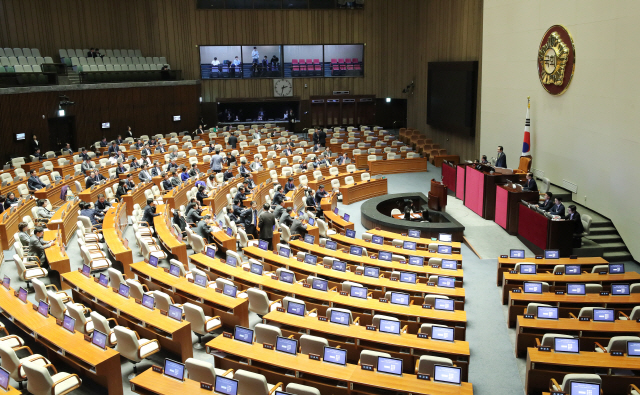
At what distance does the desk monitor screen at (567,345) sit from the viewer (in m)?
7.05

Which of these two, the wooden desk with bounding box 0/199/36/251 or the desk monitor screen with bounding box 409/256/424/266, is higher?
the wooden desk with bounding box 0/199/36/251

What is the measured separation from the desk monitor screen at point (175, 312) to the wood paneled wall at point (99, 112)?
46.3 feet

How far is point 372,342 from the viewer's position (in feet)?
24.6

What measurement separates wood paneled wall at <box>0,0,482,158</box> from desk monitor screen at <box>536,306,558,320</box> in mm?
16390

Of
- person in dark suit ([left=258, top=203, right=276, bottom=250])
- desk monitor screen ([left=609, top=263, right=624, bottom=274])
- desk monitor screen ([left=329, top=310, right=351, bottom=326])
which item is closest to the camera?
desk monitor screen ([left=329, top=310, right=351, bottom=326])

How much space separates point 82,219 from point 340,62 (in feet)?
70.3

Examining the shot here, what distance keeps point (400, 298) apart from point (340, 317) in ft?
4.39

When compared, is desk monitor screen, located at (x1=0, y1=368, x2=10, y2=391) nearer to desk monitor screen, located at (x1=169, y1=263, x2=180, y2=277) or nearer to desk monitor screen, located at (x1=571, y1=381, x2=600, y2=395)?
desk monitor screen, located at (x1=169, y1=263, x2=180, y2=277)

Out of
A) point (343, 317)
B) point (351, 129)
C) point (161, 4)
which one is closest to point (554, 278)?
point (343, 317)

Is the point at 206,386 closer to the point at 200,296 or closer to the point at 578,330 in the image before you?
the point at 200,296

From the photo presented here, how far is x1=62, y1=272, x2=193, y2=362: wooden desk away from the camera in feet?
24.8

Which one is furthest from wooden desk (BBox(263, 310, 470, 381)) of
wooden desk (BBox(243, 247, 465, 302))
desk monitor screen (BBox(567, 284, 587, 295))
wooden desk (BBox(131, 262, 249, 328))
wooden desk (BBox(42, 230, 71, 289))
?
wooden desk (BBox(42, 230, 71, 289))

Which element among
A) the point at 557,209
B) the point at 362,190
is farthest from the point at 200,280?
the point at 362,190

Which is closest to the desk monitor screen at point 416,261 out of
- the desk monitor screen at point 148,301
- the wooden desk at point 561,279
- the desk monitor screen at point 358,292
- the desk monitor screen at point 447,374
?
the wooden desk at point 561,279
